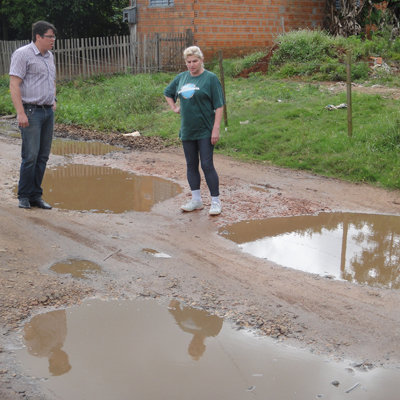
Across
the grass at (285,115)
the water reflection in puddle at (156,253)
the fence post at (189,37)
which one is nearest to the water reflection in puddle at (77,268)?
the water reflection in puddle at (156,253)

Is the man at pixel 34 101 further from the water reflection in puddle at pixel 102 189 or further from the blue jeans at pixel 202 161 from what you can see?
the blue jeans at pixel 202 161

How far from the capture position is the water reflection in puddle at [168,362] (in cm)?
271

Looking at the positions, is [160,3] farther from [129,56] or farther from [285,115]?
[285,115]

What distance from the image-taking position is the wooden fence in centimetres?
1698

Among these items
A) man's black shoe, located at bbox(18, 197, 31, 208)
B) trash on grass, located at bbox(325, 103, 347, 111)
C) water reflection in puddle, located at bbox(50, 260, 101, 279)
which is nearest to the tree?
trash on grass, located at bbox(325, 103, 347, 111)

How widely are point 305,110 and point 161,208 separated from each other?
209 inches

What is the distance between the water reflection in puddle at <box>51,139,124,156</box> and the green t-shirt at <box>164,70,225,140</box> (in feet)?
12.2

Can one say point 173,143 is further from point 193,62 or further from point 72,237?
point 72,237

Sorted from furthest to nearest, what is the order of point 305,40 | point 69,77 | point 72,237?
point 69,77 → point 305,40 → point 72,237

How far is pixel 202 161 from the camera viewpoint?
221 inches

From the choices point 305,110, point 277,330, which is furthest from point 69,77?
point 277,330

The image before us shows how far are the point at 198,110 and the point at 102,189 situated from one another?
2.09 metres

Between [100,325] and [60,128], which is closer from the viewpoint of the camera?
[100,325]

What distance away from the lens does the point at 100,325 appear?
132 inches
